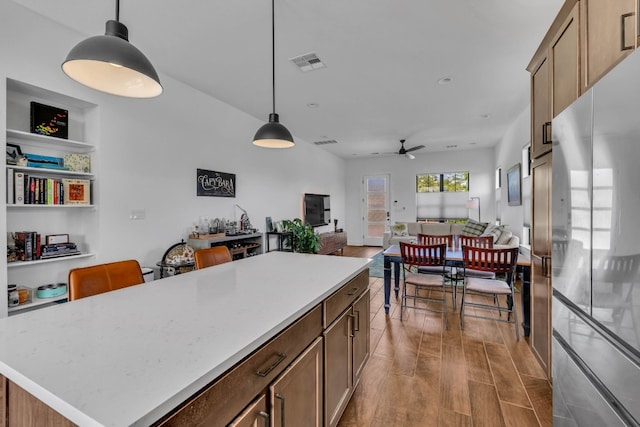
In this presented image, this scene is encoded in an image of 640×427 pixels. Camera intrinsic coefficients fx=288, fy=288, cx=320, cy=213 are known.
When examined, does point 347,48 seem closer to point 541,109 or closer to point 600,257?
point 541,109

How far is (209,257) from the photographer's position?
2.16 meters

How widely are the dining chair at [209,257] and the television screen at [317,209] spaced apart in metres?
4.41

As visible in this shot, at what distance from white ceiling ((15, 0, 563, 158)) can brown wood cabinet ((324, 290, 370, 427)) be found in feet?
7.49

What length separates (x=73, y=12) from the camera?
2.37m

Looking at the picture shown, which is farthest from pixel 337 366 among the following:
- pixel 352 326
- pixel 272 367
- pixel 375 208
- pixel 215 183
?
pixel 375 208

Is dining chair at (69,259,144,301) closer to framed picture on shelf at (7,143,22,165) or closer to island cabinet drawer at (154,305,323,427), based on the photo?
island cabinet drawer at (154,305,323,427)

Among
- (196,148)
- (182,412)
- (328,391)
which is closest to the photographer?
(182,412)

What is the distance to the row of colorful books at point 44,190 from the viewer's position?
231 centimetres

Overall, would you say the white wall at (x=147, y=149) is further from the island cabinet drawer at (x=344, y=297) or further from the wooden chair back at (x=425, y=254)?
the wooden chair back at (x=425, y=254)

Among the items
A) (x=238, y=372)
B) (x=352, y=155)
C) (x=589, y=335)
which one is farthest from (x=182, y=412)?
(x=352, y=155)

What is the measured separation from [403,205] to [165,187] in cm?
681

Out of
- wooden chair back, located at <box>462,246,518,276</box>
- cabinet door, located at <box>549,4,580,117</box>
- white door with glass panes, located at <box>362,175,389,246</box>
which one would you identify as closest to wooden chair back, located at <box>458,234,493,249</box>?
wooden chair back, located at <box>462,246,518,276</box>

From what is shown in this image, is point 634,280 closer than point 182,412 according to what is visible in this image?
No

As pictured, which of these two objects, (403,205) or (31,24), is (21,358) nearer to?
(31,24)
